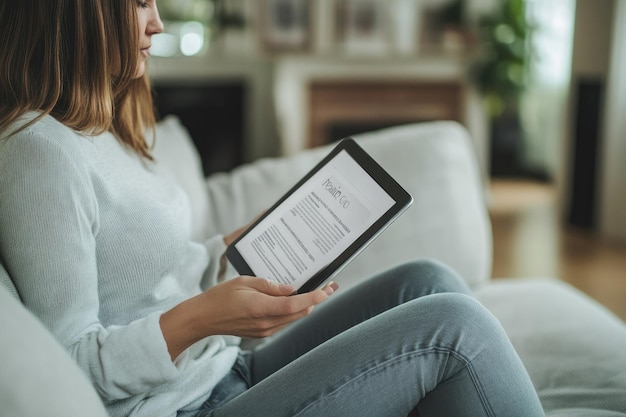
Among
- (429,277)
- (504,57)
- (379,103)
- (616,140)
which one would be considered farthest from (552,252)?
(429,277)

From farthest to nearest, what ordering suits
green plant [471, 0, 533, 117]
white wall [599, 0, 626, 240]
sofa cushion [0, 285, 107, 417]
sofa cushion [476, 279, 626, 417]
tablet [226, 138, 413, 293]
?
green plant [471, 0, 533, 117], white wall [599, 0, 626, 240], sofa cushion [476, 279, 626, 417], tablet [226, 138, 413, 293], sofa cushion [0, 285, 107, 417]

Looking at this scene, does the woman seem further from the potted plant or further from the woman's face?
the potted plant

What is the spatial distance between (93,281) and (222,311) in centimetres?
17

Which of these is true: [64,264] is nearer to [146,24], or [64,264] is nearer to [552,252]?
[146,24]

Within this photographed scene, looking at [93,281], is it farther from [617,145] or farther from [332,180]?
[617,145]

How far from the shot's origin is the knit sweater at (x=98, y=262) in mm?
804

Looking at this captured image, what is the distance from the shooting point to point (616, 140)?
3668 millimetres

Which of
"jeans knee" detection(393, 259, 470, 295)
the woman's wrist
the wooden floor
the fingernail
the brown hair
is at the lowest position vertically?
the wooden floor

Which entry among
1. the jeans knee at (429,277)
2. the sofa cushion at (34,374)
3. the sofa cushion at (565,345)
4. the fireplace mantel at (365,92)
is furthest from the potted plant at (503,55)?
the sofa cushion at (34,374)

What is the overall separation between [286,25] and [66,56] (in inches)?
158

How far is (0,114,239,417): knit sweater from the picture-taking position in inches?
31.6

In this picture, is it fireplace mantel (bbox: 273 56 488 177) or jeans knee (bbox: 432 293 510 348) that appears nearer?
jeans knee (bbox: 432 293 510 348)

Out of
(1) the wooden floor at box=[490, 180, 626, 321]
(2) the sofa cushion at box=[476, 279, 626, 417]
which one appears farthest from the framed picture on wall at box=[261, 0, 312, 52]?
(2) the sofa cushion at box=[476, 279, 626, 417]

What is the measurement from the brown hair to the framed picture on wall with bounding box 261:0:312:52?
396cm
